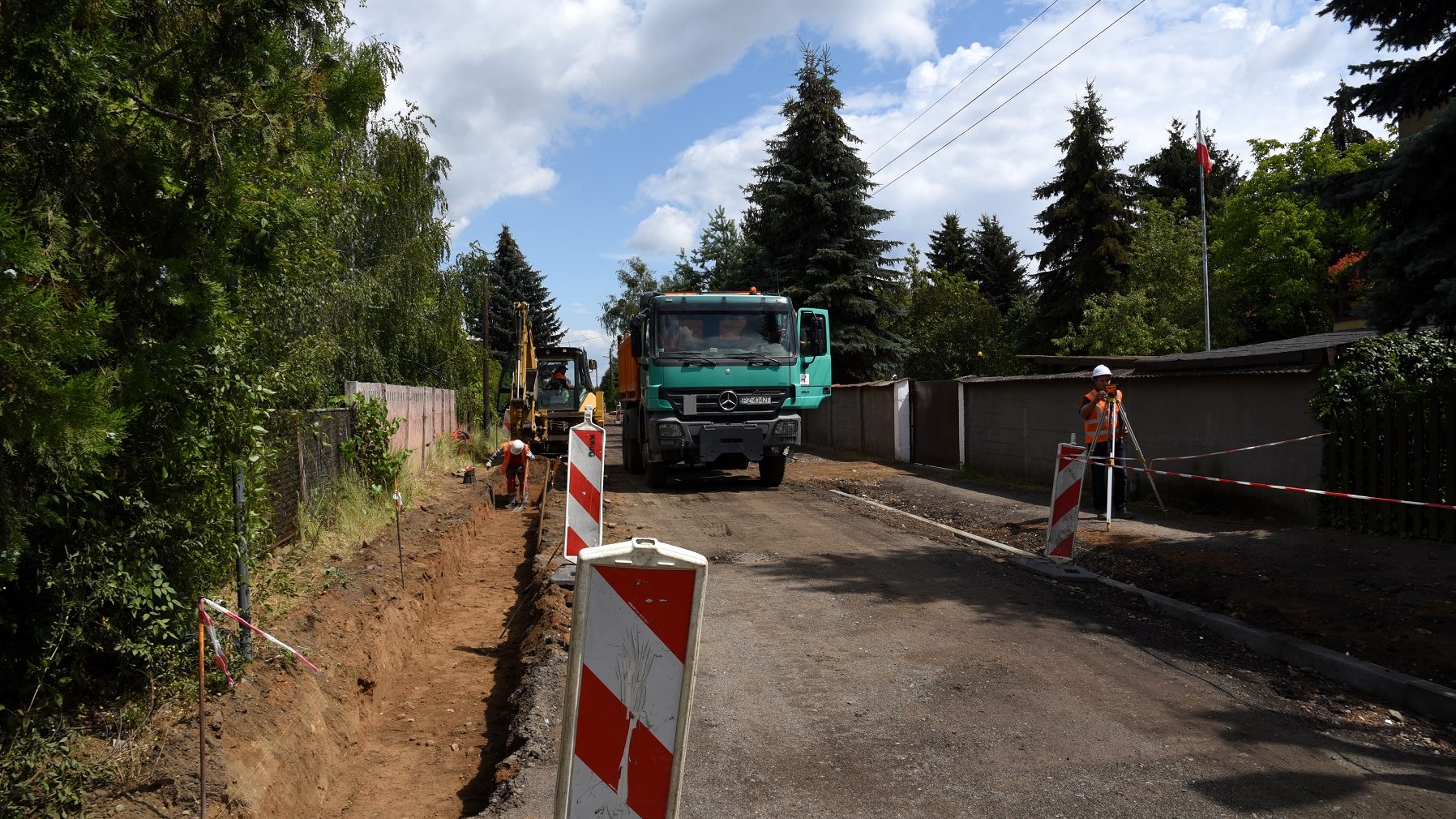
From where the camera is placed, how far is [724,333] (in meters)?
17.1

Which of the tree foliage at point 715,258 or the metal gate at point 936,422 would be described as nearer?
the metal gate at point 936,422

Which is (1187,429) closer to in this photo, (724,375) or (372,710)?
(724,375)

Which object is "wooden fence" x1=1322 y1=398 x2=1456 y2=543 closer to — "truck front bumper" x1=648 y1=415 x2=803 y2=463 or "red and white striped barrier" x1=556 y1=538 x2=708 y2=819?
"truck front bumper" x1=648 y1=415 x2=803 y2=463

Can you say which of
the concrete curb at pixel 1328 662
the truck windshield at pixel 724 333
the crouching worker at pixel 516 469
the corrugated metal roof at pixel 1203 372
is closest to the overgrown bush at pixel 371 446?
the crouching worker at pixel 516 469

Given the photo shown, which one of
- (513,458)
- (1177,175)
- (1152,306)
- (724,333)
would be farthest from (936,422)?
(1177,175)

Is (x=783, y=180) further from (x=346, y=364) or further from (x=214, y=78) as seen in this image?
(x=214, y=78)

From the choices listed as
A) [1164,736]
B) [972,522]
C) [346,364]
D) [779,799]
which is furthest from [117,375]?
[346,364]

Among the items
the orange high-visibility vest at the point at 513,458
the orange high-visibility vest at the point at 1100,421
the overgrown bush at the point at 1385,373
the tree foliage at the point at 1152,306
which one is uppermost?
the tree foliage at the point at 1152,306

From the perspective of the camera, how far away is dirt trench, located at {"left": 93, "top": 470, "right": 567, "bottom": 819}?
4.76 m

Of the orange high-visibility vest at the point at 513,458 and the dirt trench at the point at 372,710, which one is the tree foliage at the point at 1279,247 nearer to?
the orange high-visibility vest at the point at 513,458

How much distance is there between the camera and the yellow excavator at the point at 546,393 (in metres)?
25.8

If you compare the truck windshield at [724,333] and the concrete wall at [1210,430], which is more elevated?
the truck windshield at [724,333]

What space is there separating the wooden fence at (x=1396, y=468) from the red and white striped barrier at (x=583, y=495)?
7.60 meters

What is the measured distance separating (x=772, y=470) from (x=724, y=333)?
263 cm
